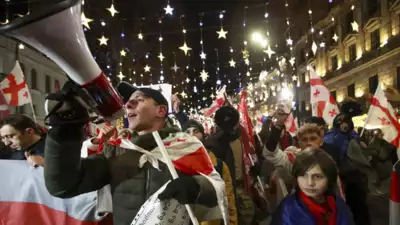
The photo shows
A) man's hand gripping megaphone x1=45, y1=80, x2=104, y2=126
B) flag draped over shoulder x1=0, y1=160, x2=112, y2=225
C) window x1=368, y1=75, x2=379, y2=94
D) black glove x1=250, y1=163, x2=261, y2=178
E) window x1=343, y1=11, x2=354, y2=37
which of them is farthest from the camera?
window x1=343, y1=11, x2=354, y2=37

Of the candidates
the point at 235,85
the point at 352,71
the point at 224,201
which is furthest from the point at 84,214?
the point at 235,85

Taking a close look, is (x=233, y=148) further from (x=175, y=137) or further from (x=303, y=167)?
(x=175, y=137)

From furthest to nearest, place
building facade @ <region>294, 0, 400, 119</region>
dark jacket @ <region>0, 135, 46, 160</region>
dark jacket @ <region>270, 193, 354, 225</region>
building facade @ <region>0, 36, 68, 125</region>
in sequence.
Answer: building facade @ <region>294, 0, 400, 119</region>, building facade @ <region>0, 36, 68, 125</region>, dark jacket @ <region>0, 135, 46, 160</region>, dark jacket @ <region>270, 193, 354, 225</region>

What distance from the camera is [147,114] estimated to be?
8.96 ft

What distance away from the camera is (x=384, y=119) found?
8062 mm

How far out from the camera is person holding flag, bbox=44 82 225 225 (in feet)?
7.14

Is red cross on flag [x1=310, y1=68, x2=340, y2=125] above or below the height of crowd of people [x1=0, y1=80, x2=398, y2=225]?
above

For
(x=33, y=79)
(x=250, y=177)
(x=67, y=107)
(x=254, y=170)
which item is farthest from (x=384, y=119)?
(x=33, y=79)

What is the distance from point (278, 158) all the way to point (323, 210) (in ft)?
5.07

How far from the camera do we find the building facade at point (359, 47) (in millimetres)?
27922

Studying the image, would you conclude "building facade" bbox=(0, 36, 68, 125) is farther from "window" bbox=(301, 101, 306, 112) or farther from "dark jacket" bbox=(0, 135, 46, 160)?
"window" bbox=(301, 101, 306, 112)

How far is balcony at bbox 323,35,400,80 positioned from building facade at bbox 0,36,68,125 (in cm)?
2221

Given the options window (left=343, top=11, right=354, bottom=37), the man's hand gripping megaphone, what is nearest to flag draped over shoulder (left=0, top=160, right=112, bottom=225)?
the man's hand gripping megaphone

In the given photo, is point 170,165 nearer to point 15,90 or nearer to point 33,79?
point 15,90
